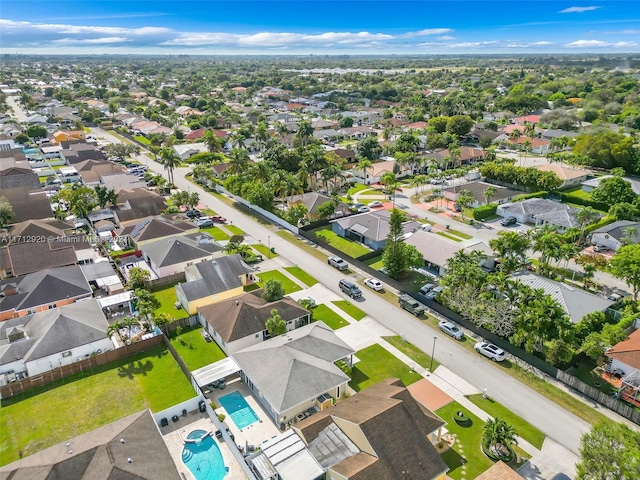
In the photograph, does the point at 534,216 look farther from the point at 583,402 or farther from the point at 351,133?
the point at 351,133

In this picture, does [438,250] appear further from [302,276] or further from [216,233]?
[216,233]

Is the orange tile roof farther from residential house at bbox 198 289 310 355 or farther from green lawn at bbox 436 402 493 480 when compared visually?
residential house at bbox 198 289 310 355

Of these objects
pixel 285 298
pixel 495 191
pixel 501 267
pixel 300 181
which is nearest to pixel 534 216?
pixel 495 191

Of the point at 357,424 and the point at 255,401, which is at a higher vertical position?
the point at 357,424

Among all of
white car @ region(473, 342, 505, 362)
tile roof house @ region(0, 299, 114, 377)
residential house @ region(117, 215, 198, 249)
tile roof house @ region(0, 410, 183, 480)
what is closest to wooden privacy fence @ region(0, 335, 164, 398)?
tile roof house @ region(0, 299, 114, 377)

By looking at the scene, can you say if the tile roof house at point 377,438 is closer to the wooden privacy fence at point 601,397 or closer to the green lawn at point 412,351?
the green lawn at point 412,351

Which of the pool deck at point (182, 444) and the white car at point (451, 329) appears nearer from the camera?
the pool deck at point (182, 444)

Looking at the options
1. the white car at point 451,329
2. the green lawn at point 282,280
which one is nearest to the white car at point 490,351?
the white car at point 451,329

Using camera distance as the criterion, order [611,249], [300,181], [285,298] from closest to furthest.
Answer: [285,298], [611,249], [300,181]
